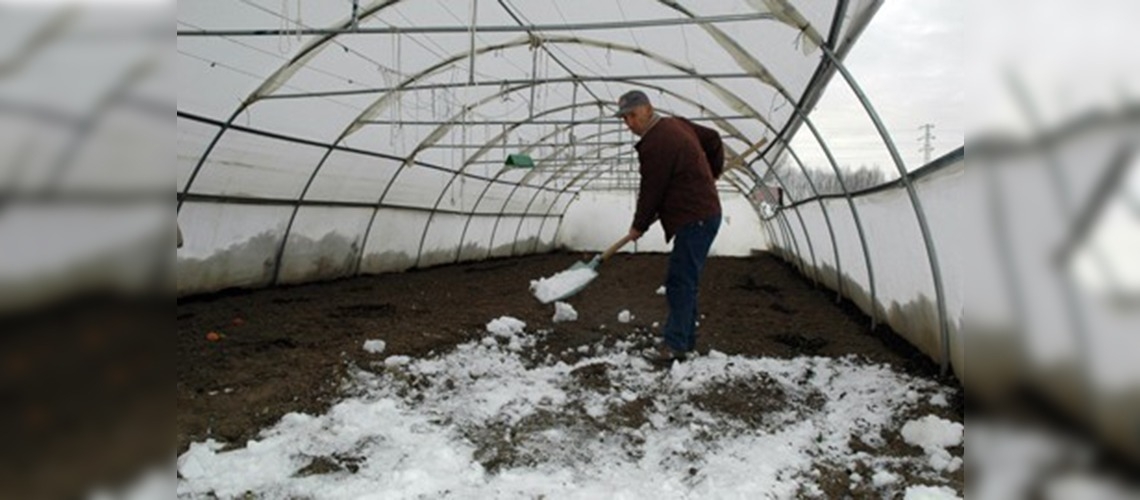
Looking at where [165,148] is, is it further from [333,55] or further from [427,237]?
[427,237]

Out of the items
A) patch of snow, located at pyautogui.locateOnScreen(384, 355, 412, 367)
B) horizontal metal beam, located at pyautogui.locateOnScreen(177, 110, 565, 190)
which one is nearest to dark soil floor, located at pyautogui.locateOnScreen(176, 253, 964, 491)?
patch of snow, located at pyautogui.locateOnScreen(384, 355, 412, 367)

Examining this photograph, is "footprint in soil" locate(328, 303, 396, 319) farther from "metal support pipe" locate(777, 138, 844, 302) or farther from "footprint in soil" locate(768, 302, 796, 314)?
"metal support pipe" locate(777, 138, 844, 302)

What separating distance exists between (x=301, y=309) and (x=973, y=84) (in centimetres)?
675

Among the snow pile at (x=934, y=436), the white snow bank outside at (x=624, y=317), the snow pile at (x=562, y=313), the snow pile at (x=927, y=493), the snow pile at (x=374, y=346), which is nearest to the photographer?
the snow pile at (x=927, y=493)

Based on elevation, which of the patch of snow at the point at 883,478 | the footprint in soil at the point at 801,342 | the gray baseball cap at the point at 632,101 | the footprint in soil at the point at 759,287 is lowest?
the footprint in soil at the point at 759,287

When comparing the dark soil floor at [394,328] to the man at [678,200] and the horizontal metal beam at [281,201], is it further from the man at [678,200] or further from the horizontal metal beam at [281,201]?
the horizontal metal beam at [281,201]

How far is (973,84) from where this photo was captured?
20.0 inches

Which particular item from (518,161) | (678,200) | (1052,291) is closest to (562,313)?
(678,200)

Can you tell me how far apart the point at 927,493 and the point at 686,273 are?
2009mm

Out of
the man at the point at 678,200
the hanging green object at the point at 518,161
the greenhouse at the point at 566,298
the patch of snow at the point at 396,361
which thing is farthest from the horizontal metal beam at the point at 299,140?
the man at the point at 678,200

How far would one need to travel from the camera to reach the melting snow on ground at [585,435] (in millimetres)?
2383

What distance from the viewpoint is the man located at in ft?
13.2

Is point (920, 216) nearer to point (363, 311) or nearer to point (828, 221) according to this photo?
point (828, 221)

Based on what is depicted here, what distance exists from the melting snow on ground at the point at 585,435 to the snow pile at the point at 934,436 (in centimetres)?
10
